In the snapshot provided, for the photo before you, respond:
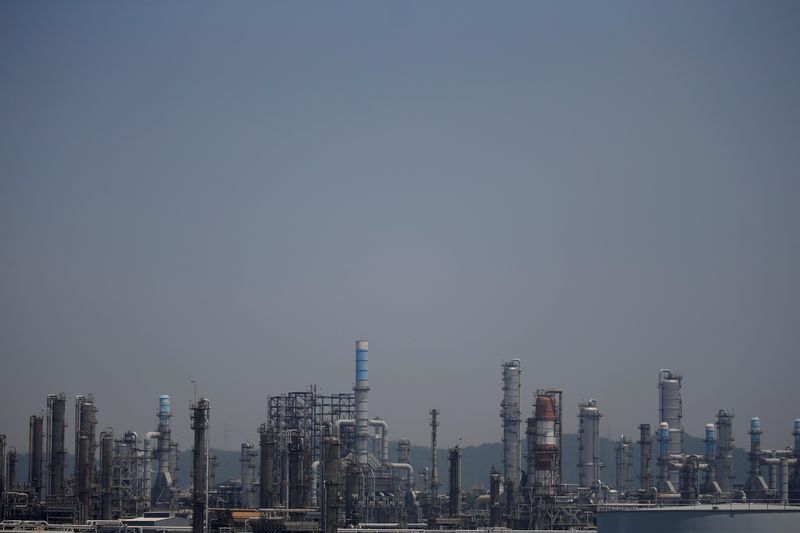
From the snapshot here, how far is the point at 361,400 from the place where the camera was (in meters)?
101

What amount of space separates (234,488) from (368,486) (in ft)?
52.0

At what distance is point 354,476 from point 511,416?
18.9 m

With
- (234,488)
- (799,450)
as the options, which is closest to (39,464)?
(234,488)

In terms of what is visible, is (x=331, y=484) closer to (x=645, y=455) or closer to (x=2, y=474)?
(x=2, y=474)

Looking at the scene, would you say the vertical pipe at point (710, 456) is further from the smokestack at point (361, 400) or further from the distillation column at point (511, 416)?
the smokestack at point (361, 400)

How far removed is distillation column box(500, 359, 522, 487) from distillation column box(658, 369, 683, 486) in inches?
553

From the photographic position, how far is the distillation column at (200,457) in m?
69.4

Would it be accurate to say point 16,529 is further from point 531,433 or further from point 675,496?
point 675,496

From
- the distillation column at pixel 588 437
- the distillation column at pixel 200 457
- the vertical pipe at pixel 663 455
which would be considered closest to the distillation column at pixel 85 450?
the distillation column at pixel 200 457

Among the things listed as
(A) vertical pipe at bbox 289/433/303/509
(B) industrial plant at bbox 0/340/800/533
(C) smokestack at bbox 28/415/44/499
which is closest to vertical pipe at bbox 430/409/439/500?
(B) industrial plant at bbox 0/340/800/533

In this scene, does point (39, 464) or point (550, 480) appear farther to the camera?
point (39, 464)

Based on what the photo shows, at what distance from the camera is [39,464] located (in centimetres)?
10012

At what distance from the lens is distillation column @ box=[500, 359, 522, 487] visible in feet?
341

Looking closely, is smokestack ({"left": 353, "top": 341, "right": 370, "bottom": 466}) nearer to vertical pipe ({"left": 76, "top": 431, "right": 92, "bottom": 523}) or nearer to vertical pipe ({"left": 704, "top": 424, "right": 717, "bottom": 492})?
vertical pipe ({"left": 76, "top": 431, "right": 92, "bottom": 523})
